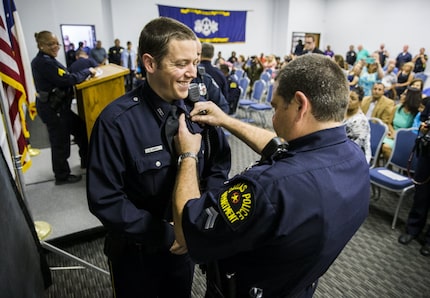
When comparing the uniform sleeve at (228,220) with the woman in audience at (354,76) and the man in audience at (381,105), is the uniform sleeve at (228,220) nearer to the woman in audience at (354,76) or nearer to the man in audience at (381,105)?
the man in audience at (381,105)

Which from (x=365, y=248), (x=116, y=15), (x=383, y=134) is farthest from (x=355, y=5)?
(x=365, y=248)

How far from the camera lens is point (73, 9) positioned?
30.1 feet

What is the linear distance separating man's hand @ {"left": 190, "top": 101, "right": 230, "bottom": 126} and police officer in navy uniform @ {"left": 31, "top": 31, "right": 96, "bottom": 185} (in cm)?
233

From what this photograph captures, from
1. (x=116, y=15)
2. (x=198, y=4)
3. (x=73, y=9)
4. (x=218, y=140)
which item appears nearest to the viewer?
(x=218, y=140)

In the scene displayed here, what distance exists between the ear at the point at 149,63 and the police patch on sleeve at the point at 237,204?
2.00ft

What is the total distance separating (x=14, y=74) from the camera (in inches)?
88.5

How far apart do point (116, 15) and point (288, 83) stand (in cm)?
1181

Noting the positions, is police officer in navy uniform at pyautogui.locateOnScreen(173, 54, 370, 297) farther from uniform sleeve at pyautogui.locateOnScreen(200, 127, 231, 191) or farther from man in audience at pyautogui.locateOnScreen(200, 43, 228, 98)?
man in audience at pyautogui.locateOnScreen(200, 43, 228, 98)

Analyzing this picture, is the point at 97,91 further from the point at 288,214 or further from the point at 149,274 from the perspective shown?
the point at 288,214

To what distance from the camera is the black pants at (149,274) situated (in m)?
1.37

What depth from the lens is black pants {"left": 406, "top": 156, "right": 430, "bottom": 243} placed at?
2.88 m

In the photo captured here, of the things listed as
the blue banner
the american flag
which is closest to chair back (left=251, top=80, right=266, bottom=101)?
the american flag

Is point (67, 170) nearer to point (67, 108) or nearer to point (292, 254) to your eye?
point (67, 108)

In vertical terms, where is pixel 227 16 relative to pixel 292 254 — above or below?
above
